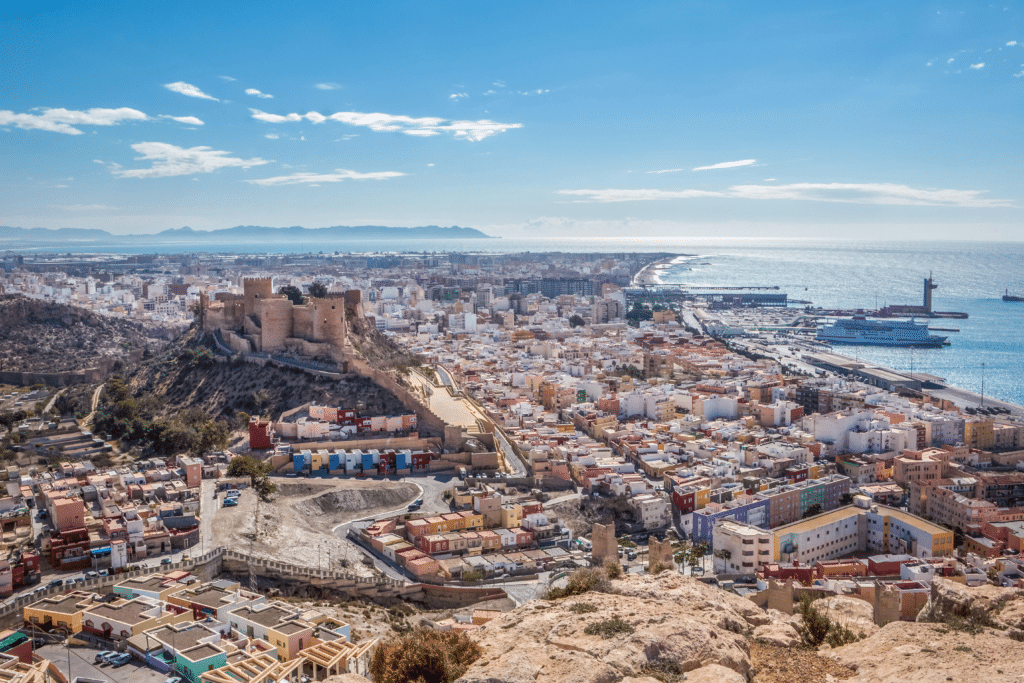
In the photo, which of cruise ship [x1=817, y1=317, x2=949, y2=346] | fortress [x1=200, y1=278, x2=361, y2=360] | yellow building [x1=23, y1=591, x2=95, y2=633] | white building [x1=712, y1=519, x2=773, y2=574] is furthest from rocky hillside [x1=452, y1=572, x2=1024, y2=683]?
cruise ship [x1=817, y1=317, x2=949, y2=346]

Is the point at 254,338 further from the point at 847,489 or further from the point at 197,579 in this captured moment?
the point at 847,489

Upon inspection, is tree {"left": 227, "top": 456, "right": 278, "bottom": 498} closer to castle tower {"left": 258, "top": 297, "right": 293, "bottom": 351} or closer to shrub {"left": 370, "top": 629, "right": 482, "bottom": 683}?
castle tower {"left": 258, "top": 297, "right": 293, "bottom": 351}

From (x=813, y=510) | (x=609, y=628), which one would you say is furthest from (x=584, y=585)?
(x=813, y=510)

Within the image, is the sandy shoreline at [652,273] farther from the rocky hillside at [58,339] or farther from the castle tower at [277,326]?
the castle tower at [277,326]

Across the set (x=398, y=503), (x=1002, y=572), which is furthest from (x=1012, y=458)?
(x=398, y=503)

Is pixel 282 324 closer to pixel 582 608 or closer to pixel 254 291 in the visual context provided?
pixel 254 291

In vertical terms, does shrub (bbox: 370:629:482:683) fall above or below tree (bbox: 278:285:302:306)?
below

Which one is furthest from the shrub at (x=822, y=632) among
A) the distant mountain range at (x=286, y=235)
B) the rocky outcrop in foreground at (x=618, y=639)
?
the distant mountain range at (x=286, y=235)
